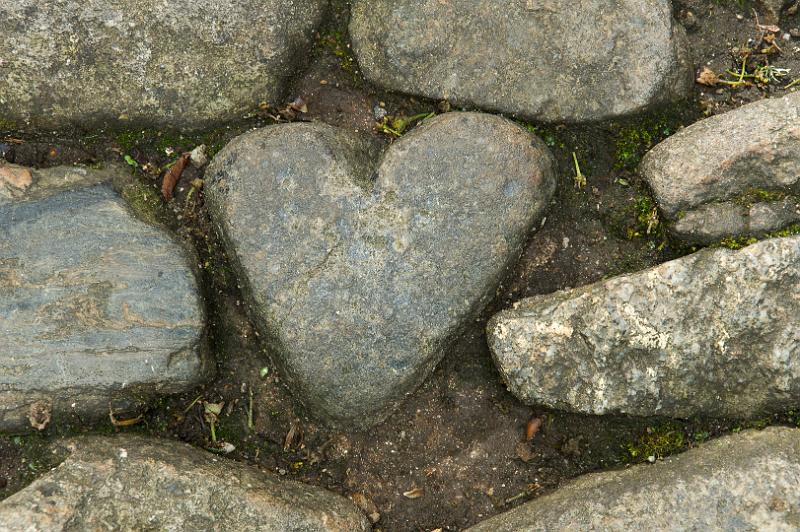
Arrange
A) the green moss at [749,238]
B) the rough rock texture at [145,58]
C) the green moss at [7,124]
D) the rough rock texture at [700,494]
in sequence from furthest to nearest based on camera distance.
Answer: the green moss at [7,124] → the rough rock texture at [145,58] → the green moss at [749,238] → the rough rock texture at [700,494]

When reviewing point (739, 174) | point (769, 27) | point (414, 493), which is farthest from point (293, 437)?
point (769, 27)

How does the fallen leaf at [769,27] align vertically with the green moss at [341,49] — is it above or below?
above

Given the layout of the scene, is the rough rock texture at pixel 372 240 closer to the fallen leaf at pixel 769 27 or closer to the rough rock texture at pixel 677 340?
the rough rock texture at pixel 677 340

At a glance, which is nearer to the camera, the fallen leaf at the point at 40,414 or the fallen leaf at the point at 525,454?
the fallen leaf at the point at 40,414

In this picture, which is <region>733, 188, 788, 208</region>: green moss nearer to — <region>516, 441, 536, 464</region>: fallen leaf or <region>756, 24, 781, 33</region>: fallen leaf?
<region>756, 24, 781, 33</region>: fallen leaf

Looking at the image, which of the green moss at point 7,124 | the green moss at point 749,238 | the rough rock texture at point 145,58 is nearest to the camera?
the green moss at point 749,238

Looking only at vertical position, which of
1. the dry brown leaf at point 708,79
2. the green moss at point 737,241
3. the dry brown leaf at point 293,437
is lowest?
the dry brown leaf at point 293,437

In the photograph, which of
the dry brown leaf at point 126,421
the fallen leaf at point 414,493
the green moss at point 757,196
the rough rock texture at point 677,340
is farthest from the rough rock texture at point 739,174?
the dry brown leaf at point 126,421
